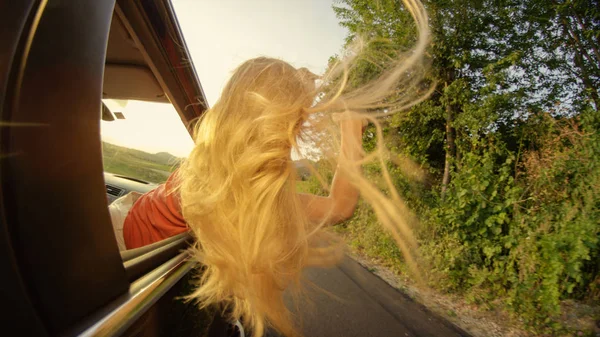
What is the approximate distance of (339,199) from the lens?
1833 mm

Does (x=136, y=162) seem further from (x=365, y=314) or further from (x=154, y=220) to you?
(x=365, y=314)

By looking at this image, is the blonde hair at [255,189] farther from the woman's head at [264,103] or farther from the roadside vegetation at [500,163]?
the roadside vegetation at [500,163]

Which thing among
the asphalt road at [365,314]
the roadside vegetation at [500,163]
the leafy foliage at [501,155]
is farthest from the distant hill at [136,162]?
the asphalt road at [365,314]

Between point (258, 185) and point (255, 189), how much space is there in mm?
24

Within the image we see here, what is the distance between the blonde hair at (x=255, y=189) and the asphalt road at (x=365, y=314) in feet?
5.55

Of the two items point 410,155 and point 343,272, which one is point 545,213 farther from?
point 410,155

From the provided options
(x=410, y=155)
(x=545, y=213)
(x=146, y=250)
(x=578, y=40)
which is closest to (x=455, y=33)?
(x=410, y=155)

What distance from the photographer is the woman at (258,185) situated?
1.41m

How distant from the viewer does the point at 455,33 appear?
870 centimetres

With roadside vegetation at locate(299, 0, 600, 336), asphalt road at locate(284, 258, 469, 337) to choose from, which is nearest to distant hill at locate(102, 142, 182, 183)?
roadside vegetation at locate(299, 0, 600, 336)

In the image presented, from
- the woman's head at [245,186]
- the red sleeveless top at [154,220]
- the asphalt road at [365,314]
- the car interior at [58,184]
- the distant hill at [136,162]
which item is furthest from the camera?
the asphalt road at [365,314]

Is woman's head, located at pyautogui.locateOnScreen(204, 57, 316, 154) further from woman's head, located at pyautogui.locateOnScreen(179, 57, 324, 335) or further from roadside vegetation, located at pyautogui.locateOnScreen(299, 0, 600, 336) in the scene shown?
roadside vegetation, located at pyautogui.locateOnScreen(299, 0, 600, 336)

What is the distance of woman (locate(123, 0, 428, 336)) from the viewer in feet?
4.62

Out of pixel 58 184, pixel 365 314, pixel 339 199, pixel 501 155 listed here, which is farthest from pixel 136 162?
pixel 501 155
